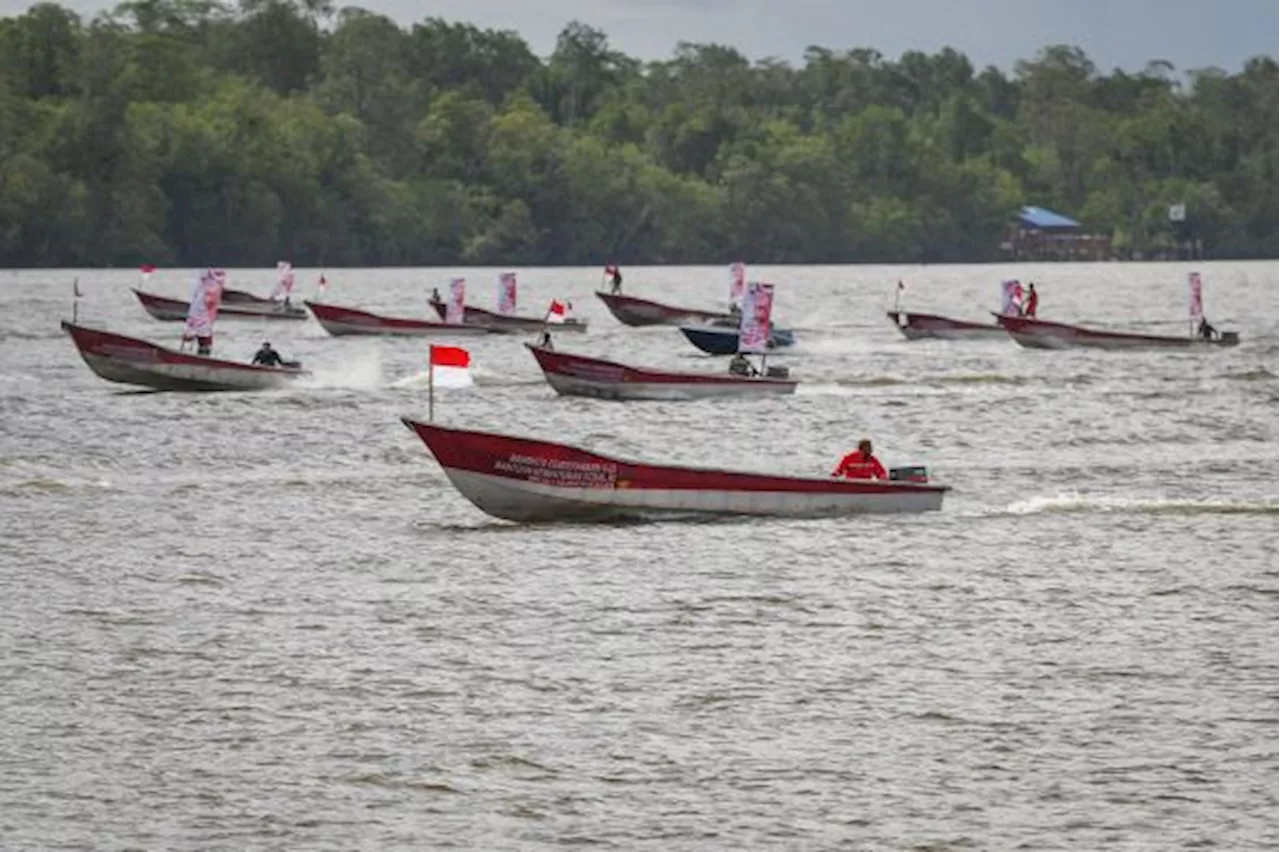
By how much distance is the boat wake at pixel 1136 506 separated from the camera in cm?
5903

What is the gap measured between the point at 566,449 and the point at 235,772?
20.4 meters

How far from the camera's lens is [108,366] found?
89312mm

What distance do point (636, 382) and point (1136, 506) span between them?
27.2 m

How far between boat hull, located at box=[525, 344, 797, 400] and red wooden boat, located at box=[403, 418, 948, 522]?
29.5 meters

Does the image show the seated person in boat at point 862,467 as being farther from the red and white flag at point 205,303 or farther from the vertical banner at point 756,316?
the red and white flag at point 205,303

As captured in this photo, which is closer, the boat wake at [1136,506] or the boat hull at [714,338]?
the boat wake at [1136,506]

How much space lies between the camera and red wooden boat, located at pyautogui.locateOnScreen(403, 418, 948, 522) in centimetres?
5294

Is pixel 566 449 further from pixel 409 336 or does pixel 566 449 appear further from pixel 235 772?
pixel 409 336

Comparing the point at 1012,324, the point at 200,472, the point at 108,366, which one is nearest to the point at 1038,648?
the point at 200,472

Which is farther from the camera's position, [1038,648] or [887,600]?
[887,600]

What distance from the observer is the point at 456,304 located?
125062mm

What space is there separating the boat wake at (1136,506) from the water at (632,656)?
0.54 ft

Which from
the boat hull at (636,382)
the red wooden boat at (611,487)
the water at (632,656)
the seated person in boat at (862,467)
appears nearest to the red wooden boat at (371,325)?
the boat hull at (636,382)

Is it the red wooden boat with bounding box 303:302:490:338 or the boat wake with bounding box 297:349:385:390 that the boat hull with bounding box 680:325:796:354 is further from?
the red wooden boat with bounding box 303:302:490:338
